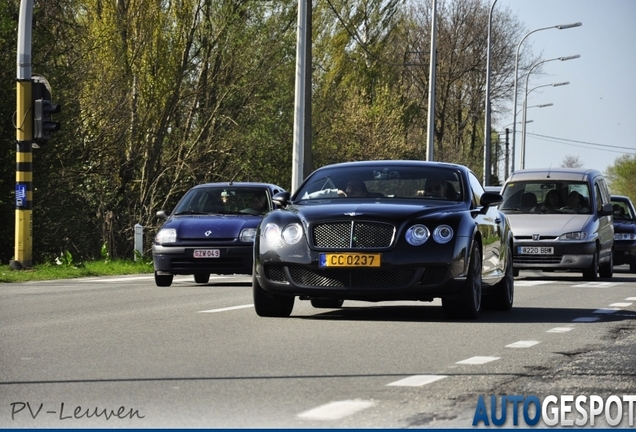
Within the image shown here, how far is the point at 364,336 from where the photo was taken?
39.5 ft

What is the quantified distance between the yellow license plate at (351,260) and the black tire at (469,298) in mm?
979

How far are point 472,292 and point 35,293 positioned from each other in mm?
6823

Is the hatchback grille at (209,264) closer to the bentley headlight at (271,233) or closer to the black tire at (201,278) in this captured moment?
the black tire at (201,278)

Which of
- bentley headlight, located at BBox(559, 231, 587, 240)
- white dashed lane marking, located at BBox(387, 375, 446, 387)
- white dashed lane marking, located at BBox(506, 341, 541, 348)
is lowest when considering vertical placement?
bentley headlight, located at BBox(559, 231, 587, 240)

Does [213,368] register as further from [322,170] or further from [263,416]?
[322,170]

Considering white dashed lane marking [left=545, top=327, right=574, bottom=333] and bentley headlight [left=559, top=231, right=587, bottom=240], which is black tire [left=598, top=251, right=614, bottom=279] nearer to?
bentley headlight [left=559, top=231, right=587, bottom=240]

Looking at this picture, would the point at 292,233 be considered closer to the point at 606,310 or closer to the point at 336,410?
the point at 606,310

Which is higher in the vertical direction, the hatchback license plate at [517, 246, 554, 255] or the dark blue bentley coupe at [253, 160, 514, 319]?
the dark blue bentley coupe at [253, 160, 514, 319]

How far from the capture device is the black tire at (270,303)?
14008mm

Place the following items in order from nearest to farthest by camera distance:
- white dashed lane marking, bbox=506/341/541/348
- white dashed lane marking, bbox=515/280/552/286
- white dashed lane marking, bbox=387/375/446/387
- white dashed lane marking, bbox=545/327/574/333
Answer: white dashed lane marking, bbox=387/375/446/387 → white dashed lane marking, bbox=506/341/541/348 → white dashed lane marking, bbox=545/327/574/333 → white dashed lane marking, bbox=515/280/552/286

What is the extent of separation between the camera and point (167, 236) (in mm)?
20719

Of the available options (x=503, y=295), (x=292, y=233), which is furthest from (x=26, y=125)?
(x=292, y=233)
